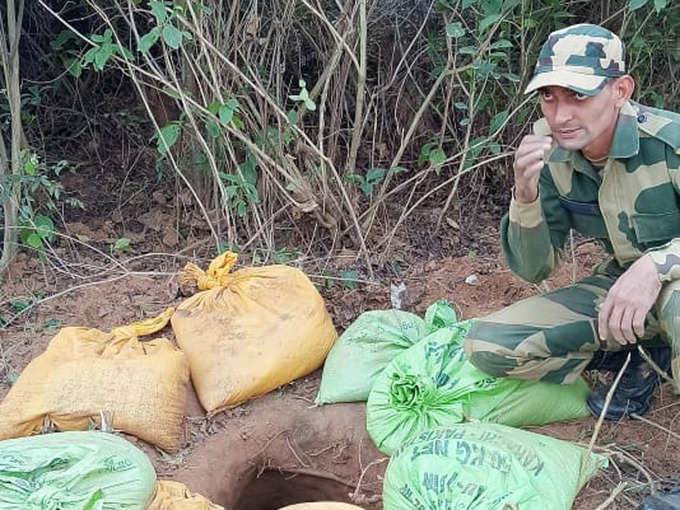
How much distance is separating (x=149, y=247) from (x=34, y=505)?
199 centimetres

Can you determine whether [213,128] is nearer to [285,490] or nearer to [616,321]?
[285,490]

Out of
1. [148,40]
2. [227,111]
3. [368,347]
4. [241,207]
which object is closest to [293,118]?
[227,111]

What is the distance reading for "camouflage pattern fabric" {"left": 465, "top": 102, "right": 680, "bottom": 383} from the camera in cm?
206

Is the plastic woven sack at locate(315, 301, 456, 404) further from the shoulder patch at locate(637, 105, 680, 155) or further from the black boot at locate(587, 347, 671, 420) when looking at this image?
the shoulder patch at locate(637, 105, 680, 155)

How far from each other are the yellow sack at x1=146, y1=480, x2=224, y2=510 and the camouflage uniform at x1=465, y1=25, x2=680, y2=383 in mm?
830

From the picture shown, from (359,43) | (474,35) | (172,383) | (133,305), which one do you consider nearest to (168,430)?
(172,383)

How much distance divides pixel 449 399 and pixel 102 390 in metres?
0.98

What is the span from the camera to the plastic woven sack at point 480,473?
179 cm

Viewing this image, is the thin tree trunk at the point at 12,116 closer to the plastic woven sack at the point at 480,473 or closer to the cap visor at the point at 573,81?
the plastic woven sack at the point at 480,473

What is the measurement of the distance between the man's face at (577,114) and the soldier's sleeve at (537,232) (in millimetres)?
170

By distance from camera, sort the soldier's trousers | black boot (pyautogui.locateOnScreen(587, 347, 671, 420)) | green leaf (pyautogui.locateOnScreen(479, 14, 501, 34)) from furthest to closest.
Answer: green leaf (pyautogui.locateOnScreen(479, 14, 501, 34)) < black boot (pyautogui.locateOnScreen(587, 347, 671, 420)) < the soldier's trousers

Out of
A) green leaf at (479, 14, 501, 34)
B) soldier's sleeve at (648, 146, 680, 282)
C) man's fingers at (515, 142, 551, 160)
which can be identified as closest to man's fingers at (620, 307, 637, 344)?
soldier's sleeve at (648, 146, 680, 282)

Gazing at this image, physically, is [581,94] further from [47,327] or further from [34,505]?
[47,327]

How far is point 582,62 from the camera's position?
6.45ft
